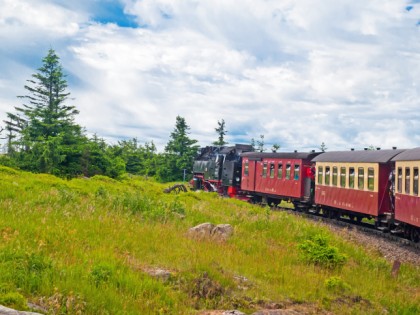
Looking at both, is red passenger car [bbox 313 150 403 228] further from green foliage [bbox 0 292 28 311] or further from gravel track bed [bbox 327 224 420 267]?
green foliage [bbox 0 292 28 311]

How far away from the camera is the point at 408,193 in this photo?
1736 centimetres

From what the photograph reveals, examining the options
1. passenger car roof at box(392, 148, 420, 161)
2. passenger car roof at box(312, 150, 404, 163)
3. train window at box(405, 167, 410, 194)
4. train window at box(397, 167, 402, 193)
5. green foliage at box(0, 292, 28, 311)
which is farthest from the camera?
passenger car roof at box(312, 150, 404, 163)

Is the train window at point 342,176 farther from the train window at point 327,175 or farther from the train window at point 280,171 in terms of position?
the train window at point 280,171

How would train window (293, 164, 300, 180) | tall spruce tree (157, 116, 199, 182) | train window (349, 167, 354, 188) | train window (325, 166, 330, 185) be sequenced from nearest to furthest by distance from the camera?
train window (349, 167, 354, 188) < train window (325, 166, 330, 185) < train window (293, 164, 300, 180) < tall spruce tree (157, 116, 199, 182)

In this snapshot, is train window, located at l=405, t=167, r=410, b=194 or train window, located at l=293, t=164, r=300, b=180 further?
train window, located at l=293, t=164, r=300, b=180

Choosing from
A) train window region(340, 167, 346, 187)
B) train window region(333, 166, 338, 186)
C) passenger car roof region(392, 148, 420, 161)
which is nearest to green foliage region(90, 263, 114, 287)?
passenger car roof region(392, 148, 420, 161)

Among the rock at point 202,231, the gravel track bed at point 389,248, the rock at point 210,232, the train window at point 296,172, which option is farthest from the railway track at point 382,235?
the rock at point 202,231

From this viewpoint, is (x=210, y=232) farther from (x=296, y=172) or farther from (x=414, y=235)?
(x=296, y=172)

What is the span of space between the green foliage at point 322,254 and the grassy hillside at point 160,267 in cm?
3

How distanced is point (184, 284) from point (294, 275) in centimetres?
296

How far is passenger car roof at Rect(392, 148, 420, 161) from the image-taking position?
54.6 feet

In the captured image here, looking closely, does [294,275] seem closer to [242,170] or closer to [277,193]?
[277,193]

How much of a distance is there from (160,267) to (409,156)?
11986mm

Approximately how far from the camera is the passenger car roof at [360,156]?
66.7ft
